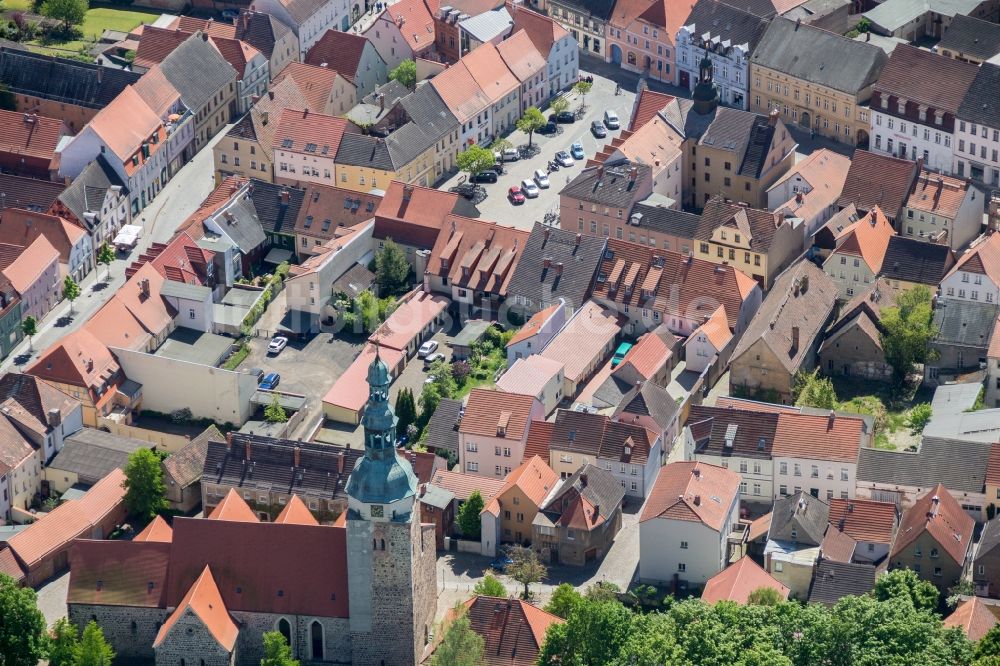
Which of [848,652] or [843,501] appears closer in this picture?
[848,652]

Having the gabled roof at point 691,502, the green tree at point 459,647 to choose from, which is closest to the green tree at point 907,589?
the gabled roof at point 691,502

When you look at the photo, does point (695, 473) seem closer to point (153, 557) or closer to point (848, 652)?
point (848, 652)

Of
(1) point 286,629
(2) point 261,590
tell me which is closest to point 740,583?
(1) point 286,629

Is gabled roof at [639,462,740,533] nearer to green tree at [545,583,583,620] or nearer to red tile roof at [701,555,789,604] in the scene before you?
red tile roof at [701,555,789,604]

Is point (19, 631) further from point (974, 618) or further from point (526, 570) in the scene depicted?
point (974, 618)

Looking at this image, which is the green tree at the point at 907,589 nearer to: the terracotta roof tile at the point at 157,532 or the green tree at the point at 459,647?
the green tree at the point at 459,647

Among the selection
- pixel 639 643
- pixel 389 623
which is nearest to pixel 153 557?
pixel 389 623

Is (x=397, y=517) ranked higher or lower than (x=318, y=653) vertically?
higher

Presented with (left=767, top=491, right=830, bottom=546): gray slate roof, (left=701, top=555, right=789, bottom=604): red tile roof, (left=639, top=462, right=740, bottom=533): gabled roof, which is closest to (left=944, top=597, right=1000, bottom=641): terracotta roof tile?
(left=701, top=555, right=789, bottom=604): red tile roof
